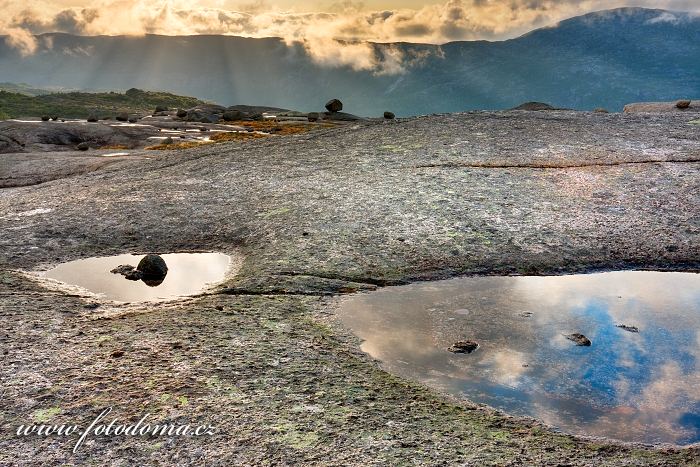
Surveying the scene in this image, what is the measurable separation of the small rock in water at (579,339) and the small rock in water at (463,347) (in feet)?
4.61

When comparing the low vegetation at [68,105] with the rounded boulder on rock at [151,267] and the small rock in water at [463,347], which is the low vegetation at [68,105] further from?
the small rock in water at [463,347]

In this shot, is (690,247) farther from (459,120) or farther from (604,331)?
(459,120)

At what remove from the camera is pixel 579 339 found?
8570 mm

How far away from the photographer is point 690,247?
12.4 meters

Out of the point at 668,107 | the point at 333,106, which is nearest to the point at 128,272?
the point at 668,107

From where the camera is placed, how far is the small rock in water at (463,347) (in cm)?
830

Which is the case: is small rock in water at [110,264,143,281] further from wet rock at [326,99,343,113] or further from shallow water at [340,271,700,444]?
wet rock at [326,99,343,113]

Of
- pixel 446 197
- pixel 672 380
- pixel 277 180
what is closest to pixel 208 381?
pixel 672 380

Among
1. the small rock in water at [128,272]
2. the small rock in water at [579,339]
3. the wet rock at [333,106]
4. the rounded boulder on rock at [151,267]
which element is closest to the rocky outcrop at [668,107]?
the small rock in water at [579,339]

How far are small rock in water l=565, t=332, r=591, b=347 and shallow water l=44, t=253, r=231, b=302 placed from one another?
6149 mm

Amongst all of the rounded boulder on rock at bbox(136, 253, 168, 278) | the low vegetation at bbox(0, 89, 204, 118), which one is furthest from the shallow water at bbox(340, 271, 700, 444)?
the low vegetation at bbox(0, 89, 204, 118)

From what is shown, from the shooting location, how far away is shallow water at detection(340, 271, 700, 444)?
679 centimetres

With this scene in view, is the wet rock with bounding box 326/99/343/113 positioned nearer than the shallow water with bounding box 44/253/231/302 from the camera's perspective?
No

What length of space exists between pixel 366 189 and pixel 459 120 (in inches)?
374
